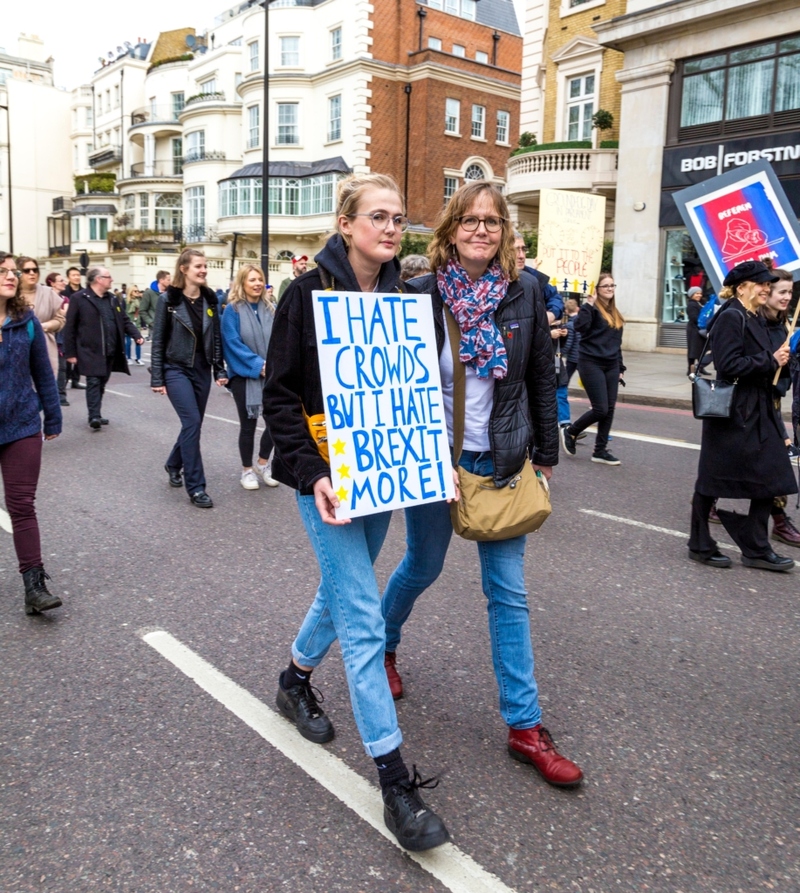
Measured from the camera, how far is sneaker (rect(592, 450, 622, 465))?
8539mm

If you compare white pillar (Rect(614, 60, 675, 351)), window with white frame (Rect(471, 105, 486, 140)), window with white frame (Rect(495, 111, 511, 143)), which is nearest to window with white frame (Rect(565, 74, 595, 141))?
white pillar (Rect(614, 60, 675, 351))

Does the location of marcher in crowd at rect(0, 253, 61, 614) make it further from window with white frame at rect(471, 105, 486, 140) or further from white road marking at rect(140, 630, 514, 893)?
window with white frame at rect(471, 105, 486, 140)

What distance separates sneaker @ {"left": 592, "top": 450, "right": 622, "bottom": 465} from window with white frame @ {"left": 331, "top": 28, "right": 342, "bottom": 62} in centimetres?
3825

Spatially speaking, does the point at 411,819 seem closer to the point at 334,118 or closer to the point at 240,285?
the point at 240,285

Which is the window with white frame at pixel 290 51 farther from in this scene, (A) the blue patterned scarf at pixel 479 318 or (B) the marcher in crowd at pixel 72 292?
(A) the blue patterned scarf at pixel 479 318

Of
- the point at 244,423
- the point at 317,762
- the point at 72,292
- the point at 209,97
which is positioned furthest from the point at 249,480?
the point at 209,97

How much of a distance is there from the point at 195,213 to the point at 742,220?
45.8m

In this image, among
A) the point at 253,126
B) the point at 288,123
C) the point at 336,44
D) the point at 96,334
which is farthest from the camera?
the point at 253,126

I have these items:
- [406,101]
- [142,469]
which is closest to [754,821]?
[142,469]

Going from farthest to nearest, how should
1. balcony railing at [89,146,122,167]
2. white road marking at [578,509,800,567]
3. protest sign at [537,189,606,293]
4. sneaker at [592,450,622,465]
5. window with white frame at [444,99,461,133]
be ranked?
balcony railing at [89,146,122,167] < window with white frame at [444,99,461,133] < protest sign at [537,189,606,293] < sneaker at [592,450,622,465] < white road marking at [578,509,800,567]

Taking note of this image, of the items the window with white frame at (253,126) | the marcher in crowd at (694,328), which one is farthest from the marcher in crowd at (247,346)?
the window with white frame at (253,126)

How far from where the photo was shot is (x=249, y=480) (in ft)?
24.3

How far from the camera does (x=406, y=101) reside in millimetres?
42344

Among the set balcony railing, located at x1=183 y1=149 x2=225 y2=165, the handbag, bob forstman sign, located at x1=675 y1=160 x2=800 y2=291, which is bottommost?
the handbag
